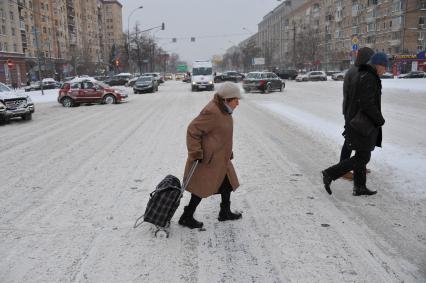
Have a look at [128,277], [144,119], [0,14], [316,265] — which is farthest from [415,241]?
[0,14]

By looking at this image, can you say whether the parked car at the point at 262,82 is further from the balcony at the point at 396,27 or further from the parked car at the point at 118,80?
the balcony at the point at 396,27

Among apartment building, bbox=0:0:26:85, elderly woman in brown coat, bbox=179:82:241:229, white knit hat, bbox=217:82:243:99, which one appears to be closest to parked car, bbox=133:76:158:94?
elderly woman in brown coat, bbox=179:82:241:229

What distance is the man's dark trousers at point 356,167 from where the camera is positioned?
17.3 ft

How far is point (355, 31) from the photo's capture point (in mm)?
82500

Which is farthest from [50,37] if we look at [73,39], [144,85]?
[144,85]

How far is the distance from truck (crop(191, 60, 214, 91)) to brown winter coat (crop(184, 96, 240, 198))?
30.8 meters

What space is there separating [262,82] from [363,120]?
77.9ft

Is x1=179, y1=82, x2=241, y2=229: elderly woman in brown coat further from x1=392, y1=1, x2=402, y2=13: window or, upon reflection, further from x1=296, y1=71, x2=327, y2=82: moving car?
x1=392, y1=1, x2=402, y2=13: window

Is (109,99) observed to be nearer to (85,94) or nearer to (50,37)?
(85,94)

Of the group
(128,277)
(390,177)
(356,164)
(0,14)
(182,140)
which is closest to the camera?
(128,277)

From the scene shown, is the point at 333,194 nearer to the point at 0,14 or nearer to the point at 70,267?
the point at 70,267

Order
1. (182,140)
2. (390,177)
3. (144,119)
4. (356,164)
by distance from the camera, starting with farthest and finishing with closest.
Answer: (144,119) < (182,140) < (390,177) < (356,164)

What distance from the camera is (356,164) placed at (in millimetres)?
5328

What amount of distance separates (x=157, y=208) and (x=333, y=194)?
2.61 meters
